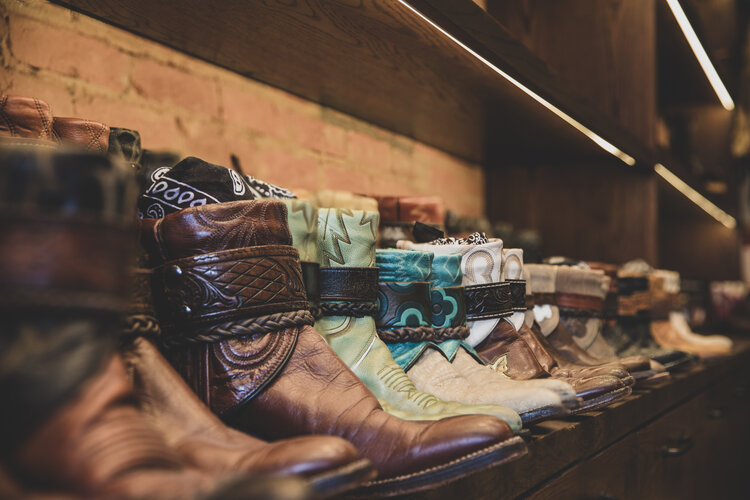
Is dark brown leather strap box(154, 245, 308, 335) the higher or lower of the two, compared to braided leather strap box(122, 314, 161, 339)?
higher

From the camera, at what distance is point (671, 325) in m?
2.24

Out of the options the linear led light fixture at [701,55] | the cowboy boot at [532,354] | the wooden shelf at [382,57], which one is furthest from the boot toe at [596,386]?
the linear led light fixture at [701,55]

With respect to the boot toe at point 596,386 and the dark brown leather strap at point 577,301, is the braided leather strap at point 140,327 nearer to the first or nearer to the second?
the boot toe at point 596,386

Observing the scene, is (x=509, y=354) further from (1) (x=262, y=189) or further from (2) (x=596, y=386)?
(1) (x=262, y=189)

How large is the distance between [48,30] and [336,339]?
0.71 meters

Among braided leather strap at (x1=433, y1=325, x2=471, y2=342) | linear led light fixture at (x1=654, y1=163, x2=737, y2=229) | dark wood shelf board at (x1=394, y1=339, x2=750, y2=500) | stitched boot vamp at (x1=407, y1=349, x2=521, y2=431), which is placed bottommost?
dark wood shelf board at (x1=394, y1=339, x2=750, y2=500)

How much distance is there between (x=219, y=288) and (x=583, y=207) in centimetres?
212

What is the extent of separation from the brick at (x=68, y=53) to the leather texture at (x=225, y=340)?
52 cm

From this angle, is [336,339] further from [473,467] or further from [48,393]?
[48,393]

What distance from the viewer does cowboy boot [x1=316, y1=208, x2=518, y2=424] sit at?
2.83 ft

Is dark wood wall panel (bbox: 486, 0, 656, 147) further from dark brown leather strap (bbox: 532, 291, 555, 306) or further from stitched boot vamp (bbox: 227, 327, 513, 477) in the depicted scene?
stitched boot vamp (bbox: 227, 327, 513, 477)

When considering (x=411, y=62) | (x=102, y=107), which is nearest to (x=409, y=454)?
(x=102, y=107)

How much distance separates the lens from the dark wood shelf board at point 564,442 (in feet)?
2.39

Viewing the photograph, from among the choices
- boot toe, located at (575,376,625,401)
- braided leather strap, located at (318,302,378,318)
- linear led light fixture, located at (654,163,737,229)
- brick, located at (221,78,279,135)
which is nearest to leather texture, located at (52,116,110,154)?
braided leather strap, located at (318,302,378,318)
